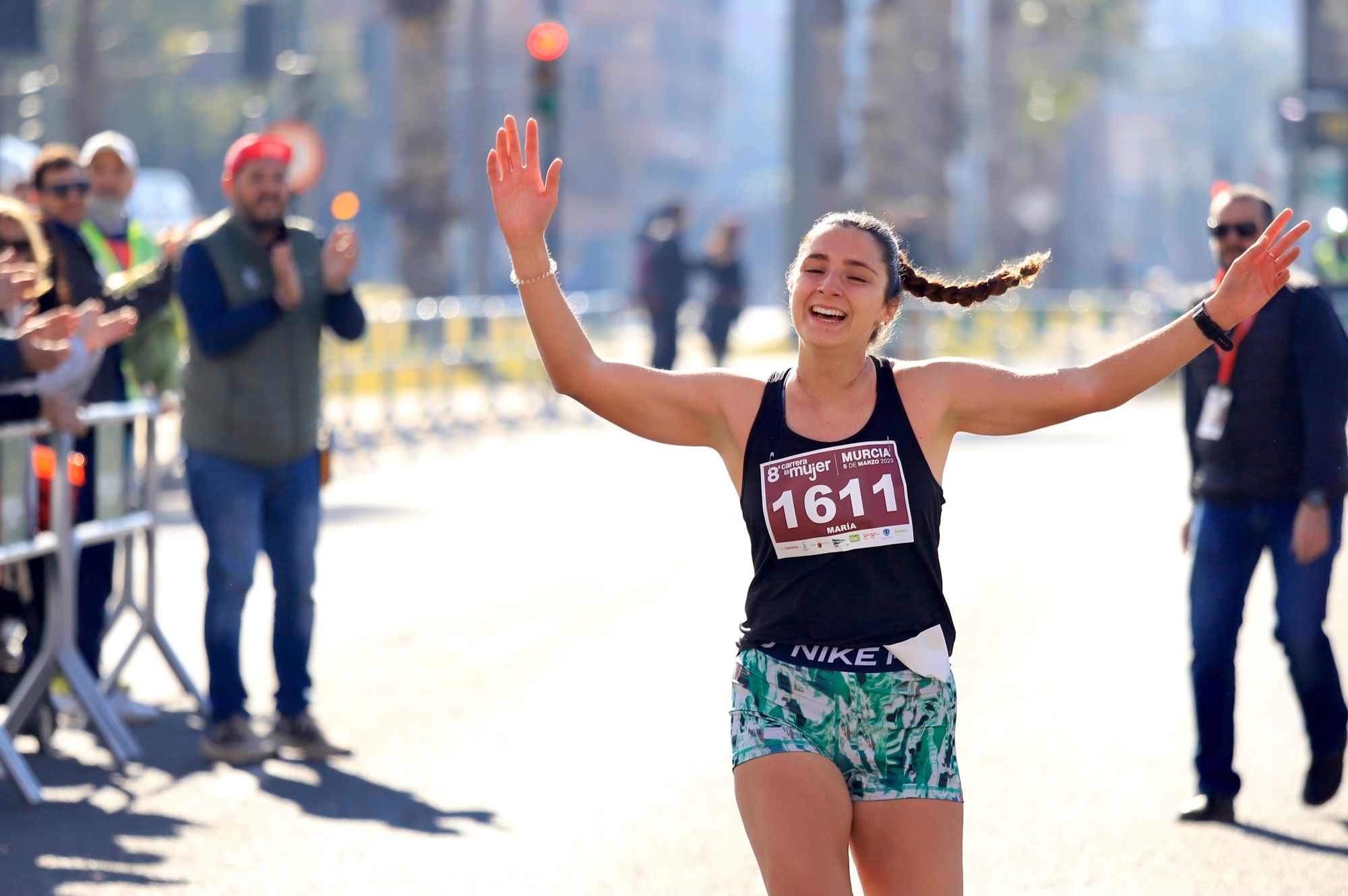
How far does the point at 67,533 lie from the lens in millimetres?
8195

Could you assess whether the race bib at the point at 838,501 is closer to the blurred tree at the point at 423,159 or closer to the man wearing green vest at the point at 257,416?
the man wearing green vest at the point at 257,416

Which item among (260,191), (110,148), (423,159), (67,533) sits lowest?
(67,533)

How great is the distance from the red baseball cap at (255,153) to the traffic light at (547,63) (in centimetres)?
1628

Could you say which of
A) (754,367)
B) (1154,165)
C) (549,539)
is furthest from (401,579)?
(1154,165)

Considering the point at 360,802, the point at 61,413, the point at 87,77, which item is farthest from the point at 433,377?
the point at 360,802

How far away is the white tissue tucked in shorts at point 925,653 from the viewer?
4488 millimetres

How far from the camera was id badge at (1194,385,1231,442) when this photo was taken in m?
7.24

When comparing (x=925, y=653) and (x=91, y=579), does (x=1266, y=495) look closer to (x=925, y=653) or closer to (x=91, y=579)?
(x=925, y=653)

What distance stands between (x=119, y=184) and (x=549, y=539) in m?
4.94

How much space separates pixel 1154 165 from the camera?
17225cm

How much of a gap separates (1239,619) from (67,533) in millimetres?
4008

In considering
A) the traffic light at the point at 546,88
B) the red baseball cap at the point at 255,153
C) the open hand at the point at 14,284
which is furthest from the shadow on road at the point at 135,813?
the traffic light at the point at 546,88

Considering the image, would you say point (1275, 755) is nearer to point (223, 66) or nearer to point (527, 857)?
point (527, 857)

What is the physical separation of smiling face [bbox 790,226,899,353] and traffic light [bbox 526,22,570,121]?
792 inches
